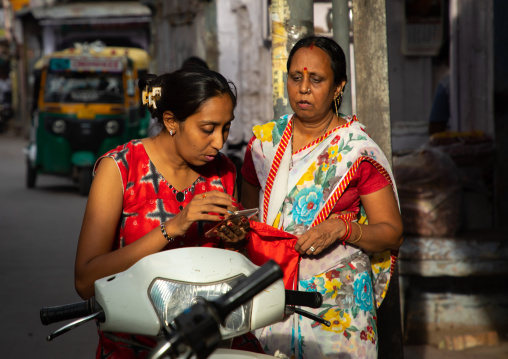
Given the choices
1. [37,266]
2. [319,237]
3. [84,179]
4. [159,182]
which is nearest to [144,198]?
[159,182]

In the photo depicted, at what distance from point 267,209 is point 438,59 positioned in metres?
6.27

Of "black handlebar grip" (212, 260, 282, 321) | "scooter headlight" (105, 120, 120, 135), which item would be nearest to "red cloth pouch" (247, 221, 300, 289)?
"black handlebar grip" (212, 260, 282, 321)

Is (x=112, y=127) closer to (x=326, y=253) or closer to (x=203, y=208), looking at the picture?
(x=326, y=253)

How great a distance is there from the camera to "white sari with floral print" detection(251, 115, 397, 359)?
2666 mm

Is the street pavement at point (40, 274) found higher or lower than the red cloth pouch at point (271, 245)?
lower

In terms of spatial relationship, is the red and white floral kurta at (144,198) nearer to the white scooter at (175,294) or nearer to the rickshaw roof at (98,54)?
the white scooter at (175,294)

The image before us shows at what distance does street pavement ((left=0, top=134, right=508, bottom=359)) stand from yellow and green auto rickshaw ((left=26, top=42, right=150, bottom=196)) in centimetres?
63

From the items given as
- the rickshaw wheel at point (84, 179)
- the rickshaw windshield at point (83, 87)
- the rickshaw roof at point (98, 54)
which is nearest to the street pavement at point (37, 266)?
the rickshaw wheel at point (84, 179)

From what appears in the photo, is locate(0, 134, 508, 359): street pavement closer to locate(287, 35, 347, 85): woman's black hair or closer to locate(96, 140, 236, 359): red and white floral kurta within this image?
locate(287, 35, 347, 85): woman's black hair

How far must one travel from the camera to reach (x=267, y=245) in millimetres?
2557

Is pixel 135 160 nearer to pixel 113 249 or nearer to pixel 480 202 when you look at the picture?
pixel 113 249

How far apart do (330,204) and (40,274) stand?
15.7ft

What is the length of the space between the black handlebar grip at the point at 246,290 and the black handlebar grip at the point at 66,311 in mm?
501

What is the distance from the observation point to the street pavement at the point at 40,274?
4.77 metres
